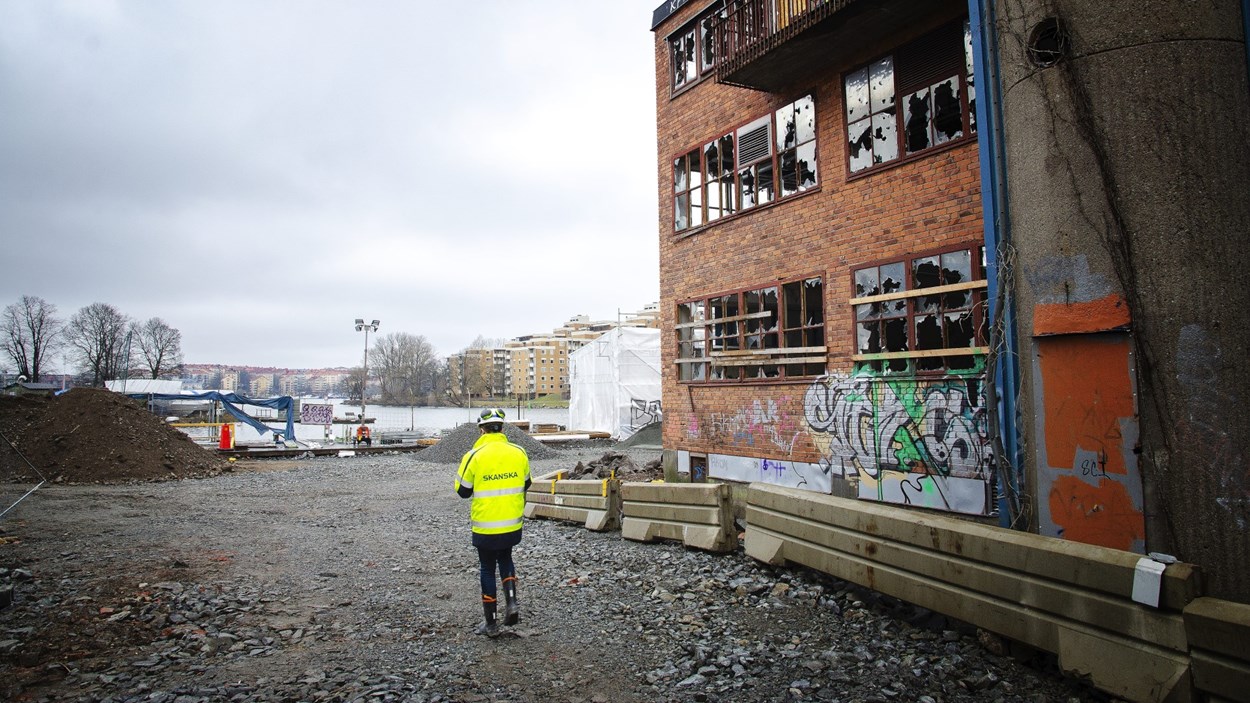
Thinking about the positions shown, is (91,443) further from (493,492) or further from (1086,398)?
(1086,398)

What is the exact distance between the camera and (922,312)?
9617 mm

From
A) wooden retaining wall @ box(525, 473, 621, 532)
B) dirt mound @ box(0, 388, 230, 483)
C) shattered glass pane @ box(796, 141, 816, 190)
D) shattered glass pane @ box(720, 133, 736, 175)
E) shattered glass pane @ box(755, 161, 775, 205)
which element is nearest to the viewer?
wooden retaining wall @ box(525, 473, 621, 532)

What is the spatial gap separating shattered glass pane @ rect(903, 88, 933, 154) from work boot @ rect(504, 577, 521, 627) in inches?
320

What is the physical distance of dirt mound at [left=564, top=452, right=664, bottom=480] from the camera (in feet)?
58.7

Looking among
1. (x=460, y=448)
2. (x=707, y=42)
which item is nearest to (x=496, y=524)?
(x=707, y=42)

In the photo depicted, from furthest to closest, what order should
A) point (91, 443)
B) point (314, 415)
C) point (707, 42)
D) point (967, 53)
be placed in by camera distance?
point (314, 415)
point (91, 443)
point (707, 42)
point (967, 53)

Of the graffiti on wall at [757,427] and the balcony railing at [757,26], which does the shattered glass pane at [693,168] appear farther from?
the graffiti on wall at [757,427]

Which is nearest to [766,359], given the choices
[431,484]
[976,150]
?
[976,150]

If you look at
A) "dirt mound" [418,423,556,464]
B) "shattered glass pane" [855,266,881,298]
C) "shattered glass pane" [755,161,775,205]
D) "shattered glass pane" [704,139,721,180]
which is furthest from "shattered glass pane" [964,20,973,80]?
"dirt mound" [418,423,556,464]

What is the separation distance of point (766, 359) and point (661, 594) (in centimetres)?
589

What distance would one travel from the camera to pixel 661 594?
286 inches

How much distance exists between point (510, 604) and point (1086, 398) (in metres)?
5.24

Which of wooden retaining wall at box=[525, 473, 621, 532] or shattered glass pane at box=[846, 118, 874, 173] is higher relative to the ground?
shattered glass pane at box=[846, 118, 874, 173]

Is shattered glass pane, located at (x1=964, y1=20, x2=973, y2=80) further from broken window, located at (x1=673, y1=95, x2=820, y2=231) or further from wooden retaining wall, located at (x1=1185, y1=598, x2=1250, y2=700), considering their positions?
wooden retaining wall, located at (x1=1185, y1=598, x2=1250, y2=700)
